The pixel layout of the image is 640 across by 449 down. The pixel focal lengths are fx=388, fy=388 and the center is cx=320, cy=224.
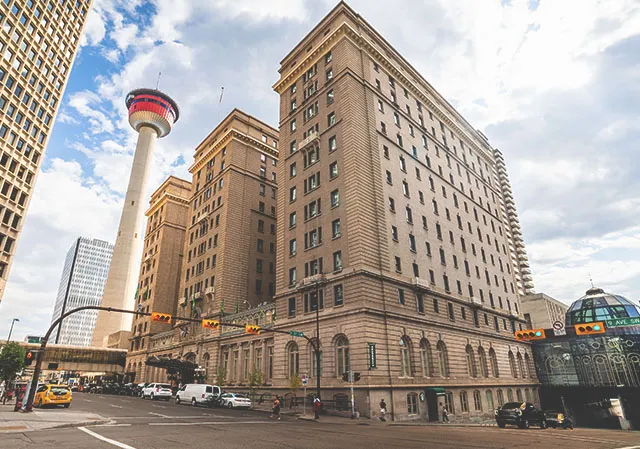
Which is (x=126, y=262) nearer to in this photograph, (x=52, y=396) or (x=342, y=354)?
(x=52, y=396)

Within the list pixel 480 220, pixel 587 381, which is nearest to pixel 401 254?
pixel 480 220

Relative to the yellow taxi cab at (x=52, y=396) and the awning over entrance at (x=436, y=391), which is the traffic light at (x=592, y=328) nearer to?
the awning over entrance at (x=436, y=391)

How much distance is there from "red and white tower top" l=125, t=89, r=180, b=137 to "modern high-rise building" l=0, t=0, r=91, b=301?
60831 millimetres

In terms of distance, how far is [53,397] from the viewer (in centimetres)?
3120

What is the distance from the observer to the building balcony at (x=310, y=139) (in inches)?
1832

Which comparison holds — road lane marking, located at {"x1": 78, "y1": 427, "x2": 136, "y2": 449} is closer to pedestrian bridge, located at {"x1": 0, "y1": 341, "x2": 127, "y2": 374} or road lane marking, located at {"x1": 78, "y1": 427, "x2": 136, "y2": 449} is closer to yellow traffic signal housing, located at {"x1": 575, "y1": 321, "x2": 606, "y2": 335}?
yellow traffic signal housing, located at {"x1": 575, "y1": 321, "x2": 606, "y2": 335}

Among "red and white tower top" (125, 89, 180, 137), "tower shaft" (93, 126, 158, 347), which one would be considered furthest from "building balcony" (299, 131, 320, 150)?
"red and white tower top" (125, 89, 180, 137)

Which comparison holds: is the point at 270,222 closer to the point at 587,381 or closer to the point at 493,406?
the point at 493,406

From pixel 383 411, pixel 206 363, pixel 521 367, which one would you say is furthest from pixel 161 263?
pixel 521 367

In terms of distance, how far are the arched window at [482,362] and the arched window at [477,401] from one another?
11.8 ft

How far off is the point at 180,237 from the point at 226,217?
3192 cm

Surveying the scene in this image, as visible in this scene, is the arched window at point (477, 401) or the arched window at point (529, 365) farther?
the arched window at point (529, 365)

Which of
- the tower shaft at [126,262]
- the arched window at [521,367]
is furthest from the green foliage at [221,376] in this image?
the tower shaft at [126,262]

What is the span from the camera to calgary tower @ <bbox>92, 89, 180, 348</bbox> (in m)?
104
